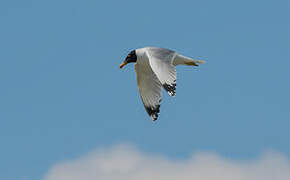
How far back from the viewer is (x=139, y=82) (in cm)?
1280

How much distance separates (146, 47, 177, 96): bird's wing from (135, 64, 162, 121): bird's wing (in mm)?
749

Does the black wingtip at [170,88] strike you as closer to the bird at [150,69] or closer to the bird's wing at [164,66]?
the bird's wing at [164,66]

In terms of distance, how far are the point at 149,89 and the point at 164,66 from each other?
161cm

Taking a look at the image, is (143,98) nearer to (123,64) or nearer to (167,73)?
(123,64)

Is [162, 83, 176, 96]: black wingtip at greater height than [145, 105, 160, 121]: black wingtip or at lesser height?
lesser

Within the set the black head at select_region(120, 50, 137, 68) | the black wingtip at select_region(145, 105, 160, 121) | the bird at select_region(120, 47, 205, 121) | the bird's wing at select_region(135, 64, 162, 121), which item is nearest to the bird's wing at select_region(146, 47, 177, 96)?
the bird at select_region(120, 47, 205, 121)

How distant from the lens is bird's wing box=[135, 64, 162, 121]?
12602 millimetres

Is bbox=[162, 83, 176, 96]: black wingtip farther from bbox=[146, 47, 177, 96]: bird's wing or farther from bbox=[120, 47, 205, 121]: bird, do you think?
bbox=[120, 47, 205, 121]: bird

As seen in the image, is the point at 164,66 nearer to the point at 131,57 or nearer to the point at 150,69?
the point at 150,69

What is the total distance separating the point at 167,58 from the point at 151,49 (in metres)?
0.63

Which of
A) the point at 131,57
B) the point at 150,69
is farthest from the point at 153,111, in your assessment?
the point at 131,57

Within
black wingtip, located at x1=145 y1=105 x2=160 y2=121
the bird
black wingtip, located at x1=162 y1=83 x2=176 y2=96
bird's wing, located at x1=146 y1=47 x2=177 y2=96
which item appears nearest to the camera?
black wingtip, located at x1=162 y1=83 x2=176 y2=96

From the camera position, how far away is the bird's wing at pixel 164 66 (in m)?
10.8

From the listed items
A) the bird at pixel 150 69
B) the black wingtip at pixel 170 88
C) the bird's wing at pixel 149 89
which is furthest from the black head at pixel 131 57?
the black wingtip at pixel 170 88
